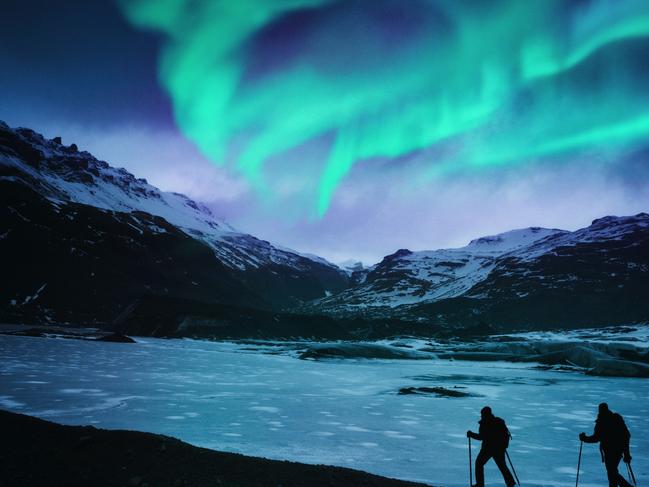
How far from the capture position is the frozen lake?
12.3 m

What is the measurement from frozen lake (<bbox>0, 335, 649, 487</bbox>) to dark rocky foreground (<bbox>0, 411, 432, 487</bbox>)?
178 centimetres

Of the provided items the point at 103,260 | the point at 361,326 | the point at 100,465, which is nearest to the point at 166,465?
the point at 100,465

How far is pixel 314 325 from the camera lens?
12525 cm

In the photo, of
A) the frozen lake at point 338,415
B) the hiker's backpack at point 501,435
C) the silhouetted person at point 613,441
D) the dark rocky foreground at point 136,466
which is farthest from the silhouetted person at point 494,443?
the dark rocky foreground at point 136,466

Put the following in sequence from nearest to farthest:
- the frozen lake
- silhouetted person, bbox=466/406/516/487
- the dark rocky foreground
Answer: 1. the dark rocky foreground
2. silhouetted person, bbox=466/406/516/487
3. the frozen lake

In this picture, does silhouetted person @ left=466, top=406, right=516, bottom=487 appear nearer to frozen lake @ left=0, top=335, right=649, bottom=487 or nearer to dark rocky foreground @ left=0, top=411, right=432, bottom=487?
frozen lake @ left=0, top=335, right=649, bottom=487

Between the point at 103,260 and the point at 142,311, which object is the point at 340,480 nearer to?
the point at 142,311

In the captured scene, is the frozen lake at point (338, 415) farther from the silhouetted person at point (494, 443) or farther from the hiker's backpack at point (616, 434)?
the hiker's backpack at point (616, 434)

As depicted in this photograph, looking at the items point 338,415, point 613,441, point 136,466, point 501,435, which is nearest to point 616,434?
point 613,441

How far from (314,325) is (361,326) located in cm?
2403

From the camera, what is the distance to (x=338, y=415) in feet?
61.5

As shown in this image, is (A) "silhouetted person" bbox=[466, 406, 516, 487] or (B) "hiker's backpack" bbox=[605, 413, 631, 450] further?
(B) "hiker's backpack" bbox=[605, 413, 631, 450]

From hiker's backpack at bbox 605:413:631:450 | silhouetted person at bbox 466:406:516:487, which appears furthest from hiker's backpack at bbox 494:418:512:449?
hiker's backpack at bbox 605:413:631:450

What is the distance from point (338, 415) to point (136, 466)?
1035 cm
